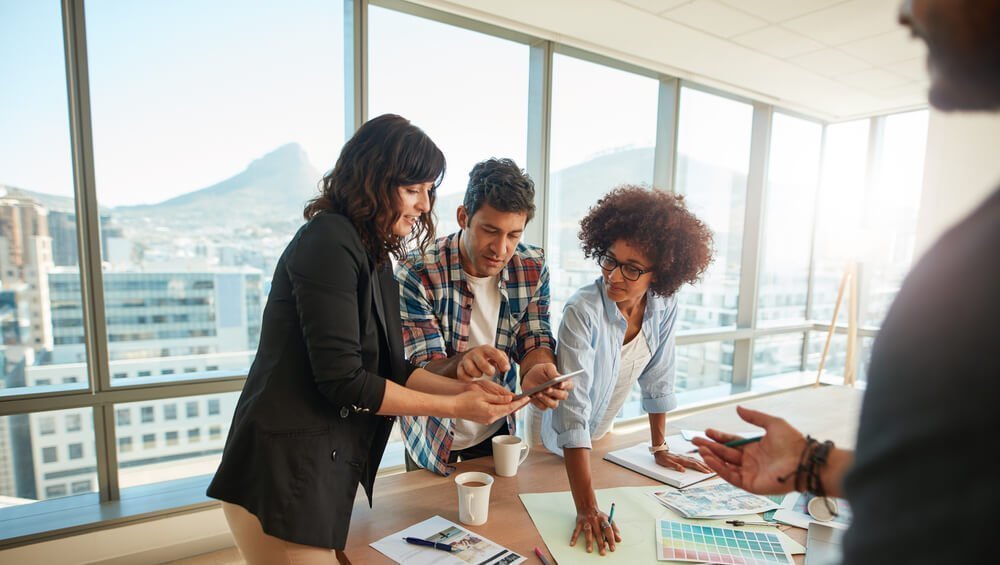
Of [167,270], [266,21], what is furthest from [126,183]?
[266,21]

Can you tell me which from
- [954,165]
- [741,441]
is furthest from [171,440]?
[954,165]

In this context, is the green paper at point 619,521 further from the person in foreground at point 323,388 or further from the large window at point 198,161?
the large window at point 198,161

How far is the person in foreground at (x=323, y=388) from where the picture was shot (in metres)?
1.09

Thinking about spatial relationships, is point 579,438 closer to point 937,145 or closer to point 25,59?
point 25,59

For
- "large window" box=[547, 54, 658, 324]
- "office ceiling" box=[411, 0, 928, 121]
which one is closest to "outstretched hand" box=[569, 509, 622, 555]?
"large window" box=[547, 54, 658, 324]

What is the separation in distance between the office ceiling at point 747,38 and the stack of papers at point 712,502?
8.82 feet

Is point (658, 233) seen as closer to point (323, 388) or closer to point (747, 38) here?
point (323, 388)

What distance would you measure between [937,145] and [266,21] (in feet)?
18.2

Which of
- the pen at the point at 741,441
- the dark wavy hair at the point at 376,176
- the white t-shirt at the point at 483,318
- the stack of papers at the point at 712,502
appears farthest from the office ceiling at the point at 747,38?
the pen at the point at 741,441

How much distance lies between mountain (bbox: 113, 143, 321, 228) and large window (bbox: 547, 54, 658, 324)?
1.71 metres

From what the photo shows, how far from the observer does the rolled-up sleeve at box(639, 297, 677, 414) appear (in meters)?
1.82

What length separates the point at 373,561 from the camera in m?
1.06

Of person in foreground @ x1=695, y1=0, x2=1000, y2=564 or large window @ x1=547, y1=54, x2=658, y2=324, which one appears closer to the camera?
person in foreground @ x1=695, y1=0, x2=1000, y2=564

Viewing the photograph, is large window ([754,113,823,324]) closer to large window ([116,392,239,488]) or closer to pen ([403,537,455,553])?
large window ([116,392,239,488])
